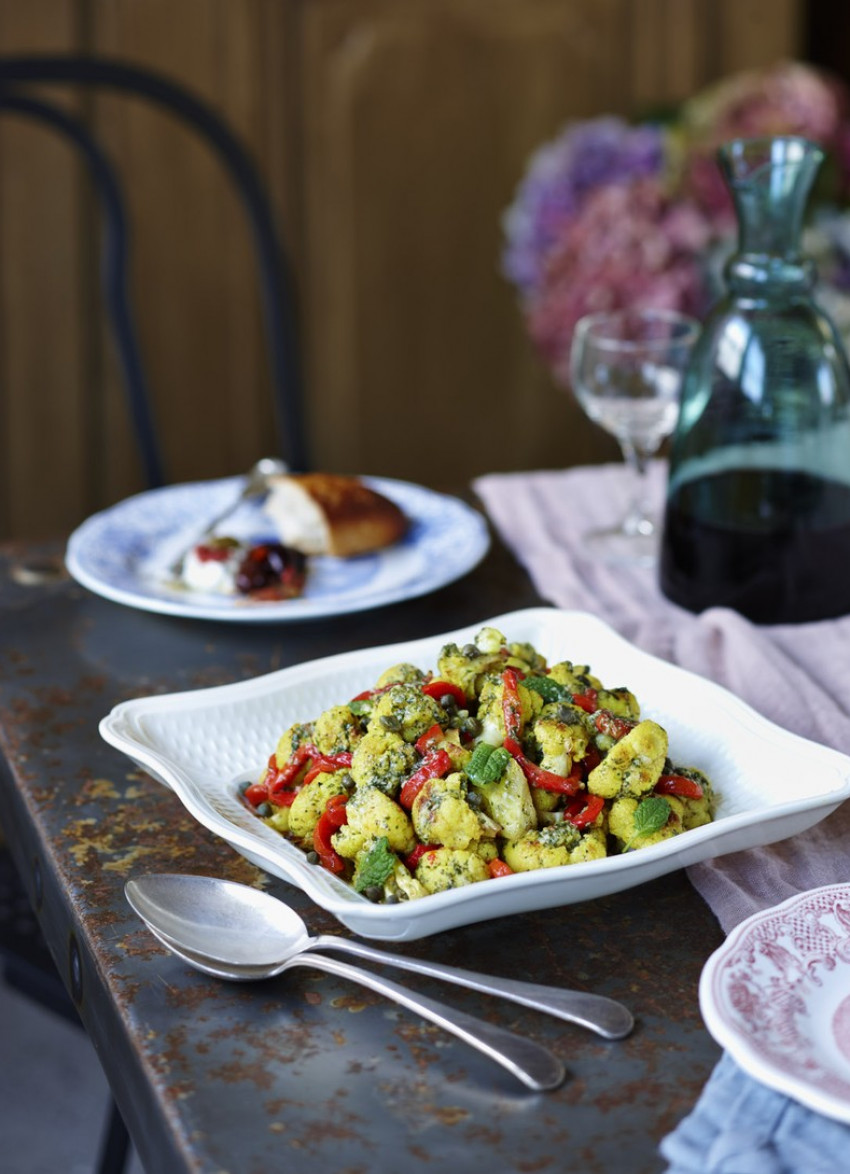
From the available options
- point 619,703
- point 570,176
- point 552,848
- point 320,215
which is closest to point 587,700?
point 619,703

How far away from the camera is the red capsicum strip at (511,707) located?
0.77m

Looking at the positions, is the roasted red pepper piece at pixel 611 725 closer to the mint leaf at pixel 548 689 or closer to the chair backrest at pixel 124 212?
the mint leaf at pixel 548 689

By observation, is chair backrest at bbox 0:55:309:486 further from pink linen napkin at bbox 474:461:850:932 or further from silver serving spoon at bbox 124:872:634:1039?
silver serving spoon at bbox 124:872:634:1039

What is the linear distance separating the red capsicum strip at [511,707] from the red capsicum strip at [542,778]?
18mm

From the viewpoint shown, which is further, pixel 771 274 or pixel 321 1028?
pixel 771 274

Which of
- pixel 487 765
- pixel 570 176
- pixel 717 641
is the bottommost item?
pixel 717 641

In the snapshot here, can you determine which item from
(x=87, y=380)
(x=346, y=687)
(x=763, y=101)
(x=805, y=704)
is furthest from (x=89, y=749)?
(x=87, y=380)

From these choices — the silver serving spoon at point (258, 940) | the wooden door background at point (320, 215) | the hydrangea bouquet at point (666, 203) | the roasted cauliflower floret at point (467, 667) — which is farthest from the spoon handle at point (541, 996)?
the wooden door background at point (320, 215)

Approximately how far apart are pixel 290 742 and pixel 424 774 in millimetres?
109

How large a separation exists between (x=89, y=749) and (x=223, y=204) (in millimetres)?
1879

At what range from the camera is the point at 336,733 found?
31.2 inches

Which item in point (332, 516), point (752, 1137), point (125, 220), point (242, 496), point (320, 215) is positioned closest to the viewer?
point (752, 1137)

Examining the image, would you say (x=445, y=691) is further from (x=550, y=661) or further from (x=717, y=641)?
(x=717, y=641)

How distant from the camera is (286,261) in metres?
2.74
